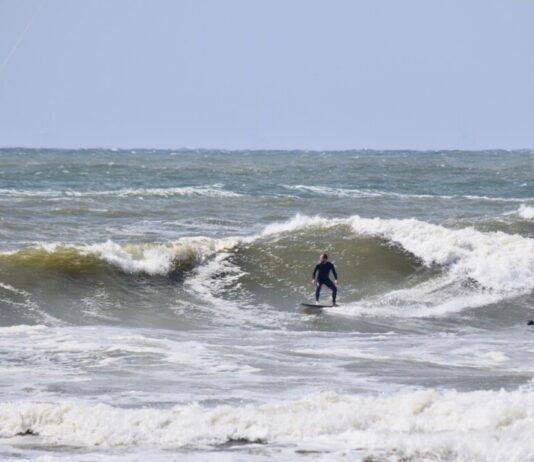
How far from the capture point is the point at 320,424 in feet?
39.8

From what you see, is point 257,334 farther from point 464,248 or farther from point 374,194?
point 374,194

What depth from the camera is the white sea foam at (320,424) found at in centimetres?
1132

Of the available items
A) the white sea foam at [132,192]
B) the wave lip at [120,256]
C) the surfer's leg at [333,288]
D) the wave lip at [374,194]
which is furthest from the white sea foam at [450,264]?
the wave lip at [374,194]

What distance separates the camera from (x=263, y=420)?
12.2m

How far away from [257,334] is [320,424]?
793 centimetres

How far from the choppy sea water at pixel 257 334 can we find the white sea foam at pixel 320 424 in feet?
0.09

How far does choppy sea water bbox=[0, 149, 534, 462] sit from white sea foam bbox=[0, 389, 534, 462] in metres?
0.03

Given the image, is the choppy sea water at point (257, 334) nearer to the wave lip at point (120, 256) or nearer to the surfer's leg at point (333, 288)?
the wave lip at point (120, 256)

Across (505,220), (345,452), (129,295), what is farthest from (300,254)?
(345,452)

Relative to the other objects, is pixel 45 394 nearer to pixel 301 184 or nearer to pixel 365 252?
Result: pixel 365 252

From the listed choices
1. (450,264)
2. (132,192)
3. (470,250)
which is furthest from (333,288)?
(132,192)

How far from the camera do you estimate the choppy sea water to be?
11.9m

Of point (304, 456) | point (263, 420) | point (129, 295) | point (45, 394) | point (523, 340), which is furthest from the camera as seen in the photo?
point (129, 295)

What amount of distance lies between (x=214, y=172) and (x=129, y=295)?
45701 mm
